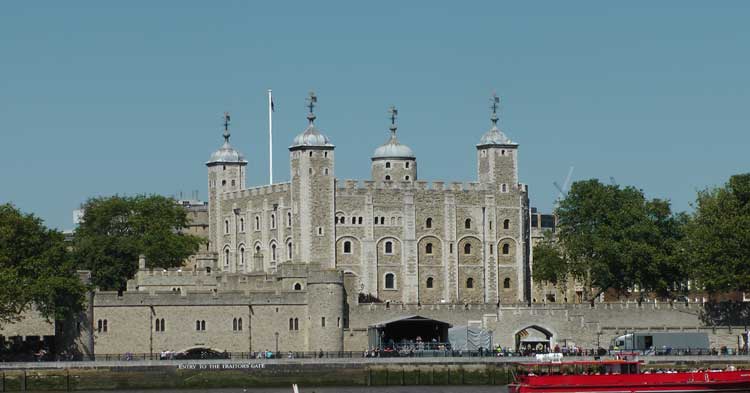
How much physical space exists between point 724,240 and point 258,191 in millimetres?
33220

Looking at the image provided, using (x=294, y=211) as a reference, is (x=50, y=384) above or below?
below

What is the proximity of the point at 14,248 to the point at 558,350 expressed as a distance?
2856cm

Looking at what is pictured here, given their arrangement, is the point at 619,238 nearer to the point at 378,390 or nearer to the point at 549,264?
the point at 549,264

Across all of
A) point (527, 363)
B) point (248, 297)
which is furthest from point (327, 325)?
point (527, 363)

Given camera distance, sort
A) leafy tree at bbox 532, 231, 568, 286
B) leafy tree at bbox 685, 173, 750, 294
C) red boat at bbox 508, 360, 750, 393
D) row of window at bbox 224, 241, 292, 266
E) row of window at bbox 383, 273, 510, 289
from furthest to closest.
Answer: leafy tree at bbox 532, 231, 568, 286
row of window at bbox 383, 273, 510, 289
row of window at bbox 224, 241, 292, 266
leafy tree at bbox 685, 173, 750, 294
red boat at bbox 508, 360, 750, 393

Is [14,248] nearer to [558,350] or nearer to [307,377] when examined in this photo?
[307,377]

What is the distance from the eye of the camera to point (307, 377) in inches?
3856

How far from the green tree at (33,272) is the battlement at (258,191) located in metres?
25.2

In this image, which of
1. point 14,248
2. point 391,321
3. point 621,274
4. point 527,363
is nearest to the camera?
point 527,363

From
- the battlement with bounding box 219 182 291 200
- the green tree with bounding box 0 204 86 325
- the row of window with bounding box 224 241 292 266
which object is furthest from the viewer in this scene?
the battlement with bounding box 219 182 291 200

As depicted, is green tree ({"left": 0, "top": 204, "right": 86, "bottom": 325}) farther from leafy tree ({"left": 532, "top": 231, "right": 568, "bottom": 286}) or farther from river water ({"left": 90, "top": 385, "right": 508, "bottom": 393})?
leafy tree ({"left": 532, "top": 231, "right": 568, "bottom": 286})

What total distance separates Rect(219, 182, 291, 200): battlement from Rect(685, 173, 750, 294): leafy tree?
86.3 ft

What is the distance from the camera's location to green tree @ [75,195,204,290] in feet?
426

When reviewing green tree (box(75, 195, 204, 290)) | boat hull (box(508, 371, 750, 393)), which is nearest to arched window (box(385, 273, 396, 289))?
green tree (box(75, 195, 204, 290))
